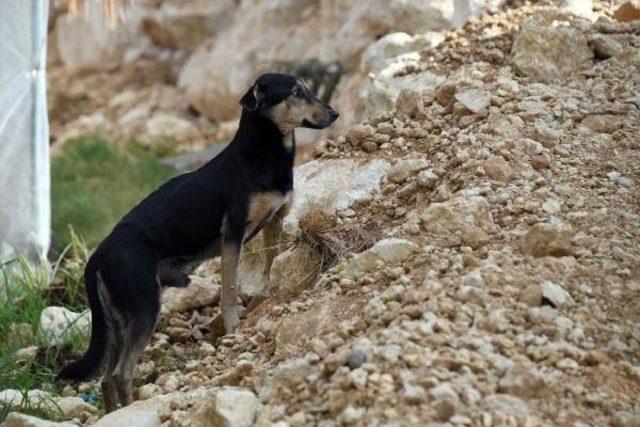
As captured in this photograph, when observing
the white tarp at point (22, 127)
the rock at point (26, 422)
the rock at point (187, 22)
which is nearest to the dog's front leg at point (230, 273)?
the rock at point (26, 422)

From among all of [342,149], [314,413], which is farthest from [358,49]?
[314,413]

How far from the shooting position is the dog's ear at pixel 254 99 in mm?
6172

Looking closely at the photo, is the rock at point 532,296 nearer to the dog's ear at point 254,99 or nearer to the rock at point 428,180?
the rock at point 428,180

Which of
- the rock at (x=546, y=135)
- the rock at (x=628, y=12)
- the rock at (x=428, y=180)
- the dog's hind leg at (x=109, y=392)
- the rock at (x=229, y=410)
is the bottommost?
the dog's hind leg at (x=109, y=392)

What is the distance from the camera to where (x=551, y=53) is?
22.8 feet

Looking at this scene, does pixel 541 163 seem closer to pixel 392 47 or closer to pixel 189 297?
pixel 189 297

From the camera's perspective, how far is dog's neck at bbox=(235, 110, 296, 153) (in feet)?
20.4

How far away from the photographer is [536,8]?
7664mm

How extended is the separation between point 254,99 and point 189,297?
1.32 meters

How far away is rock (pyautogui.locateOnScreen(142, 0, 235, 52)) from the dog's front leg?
867 cm

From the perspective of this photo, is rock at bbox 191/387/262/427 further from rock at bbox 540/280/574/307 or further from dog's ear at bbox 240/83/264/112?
dog's ear at bbox 240/83/264/112

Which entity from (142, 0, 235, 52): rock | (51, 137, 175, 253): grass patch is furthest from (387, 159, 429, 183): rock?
(142, 0, 235, 52): rock

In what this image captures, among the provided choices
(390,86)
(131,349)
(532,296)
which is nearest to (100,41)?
(390,86)

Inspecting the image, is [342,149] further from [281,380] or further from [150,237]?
[281,380]
